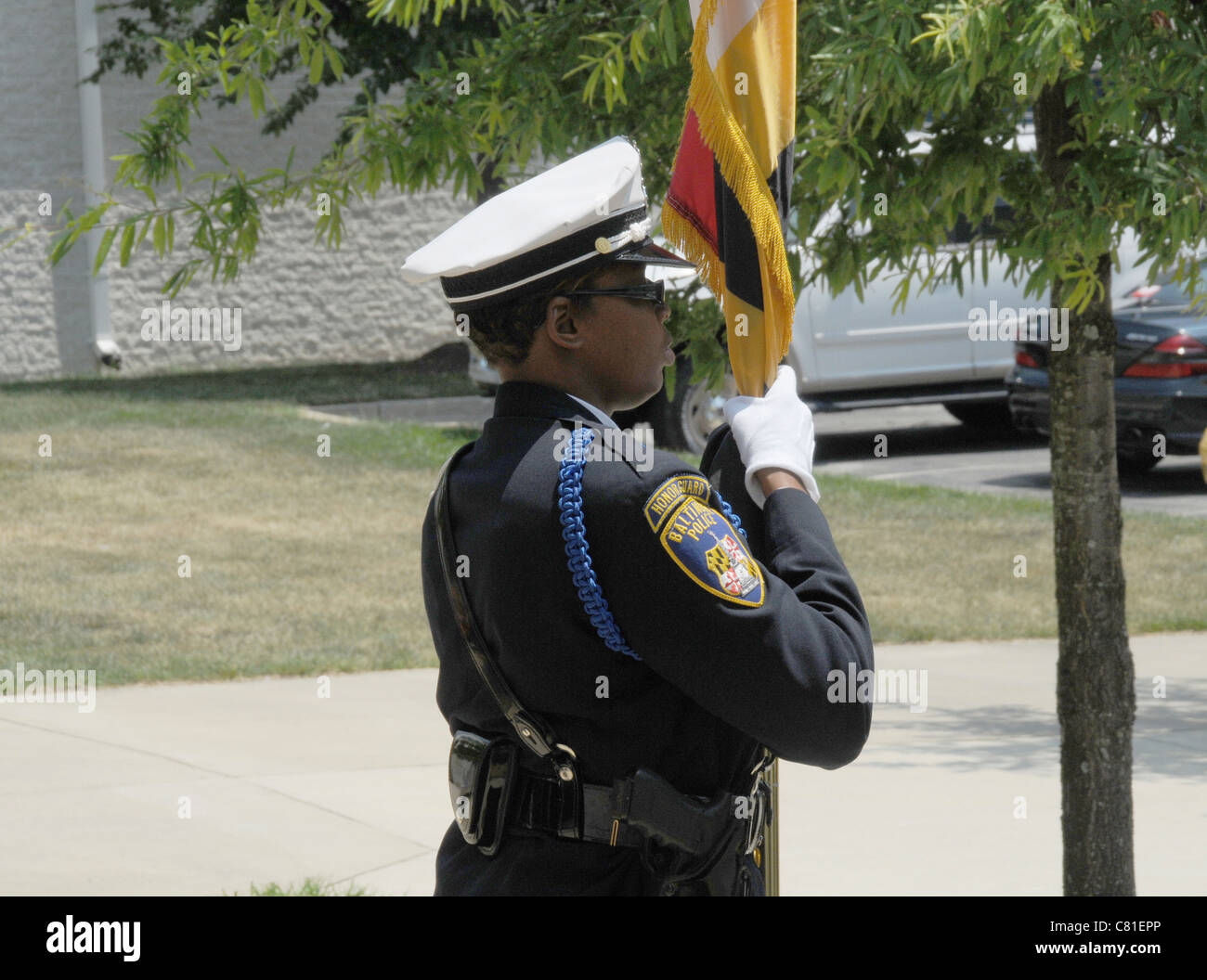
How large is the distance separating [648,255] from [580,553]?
1.41ft

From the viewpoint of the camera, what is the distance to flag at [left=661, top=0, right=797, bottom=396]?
241 cm

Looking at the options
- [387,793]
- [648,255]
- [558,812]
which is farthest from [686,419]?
[558,812]

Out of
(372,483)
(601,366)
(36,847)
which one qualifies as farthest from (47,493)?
(601,366)

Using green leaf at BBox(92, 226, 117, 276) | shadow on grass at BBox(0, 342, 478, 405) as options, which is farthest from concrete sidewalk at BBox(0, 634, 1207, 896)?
shadow on grass at BBox(0, 342, 478, 405)

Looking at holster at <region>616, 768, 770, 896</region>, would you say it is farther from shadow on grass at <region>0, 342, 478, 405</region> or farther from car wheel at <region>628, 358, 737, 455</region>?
shadow on grass at <region>0, 342, 478, 405</region>

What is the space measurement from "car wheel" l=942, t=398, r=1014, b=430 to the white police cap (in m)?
13.6

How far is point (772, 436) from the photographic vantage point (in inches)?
86.9

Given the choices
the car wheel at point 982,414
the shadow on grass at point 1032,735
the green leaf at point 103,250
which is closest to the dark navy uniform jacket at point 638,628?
the green leaf at point 103,250

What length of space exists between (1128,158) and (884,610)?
18.1 feet

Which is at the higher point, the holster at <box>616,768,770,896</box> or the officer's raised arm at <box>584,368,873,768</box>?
the officer's raised arm at <box>584,368,873,768</box>

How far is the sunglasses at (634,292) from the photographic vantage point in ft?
7.14

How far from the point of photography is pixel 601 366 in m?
2.21

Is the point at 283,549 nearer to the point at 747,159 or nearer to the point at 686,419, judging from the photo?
the point at 686,419
